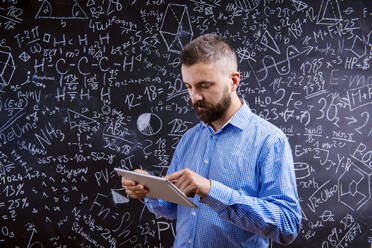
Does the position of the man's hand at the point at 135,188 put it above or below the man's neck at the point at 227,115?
below

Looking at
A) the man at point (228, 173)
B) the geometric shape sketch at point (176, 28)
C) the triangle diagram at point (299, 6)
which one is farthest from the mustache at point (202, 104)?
the triangle diagram at point (299, 6)

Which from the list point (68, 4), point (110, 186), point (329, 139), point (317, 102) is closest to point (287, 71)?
point (317, 102)

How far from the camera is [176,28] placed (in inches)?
104

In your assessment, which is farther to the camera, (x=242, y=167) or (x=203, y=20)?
(x=203, y=20)

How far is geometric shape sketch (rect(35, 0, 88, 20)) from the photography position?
8.88 feet

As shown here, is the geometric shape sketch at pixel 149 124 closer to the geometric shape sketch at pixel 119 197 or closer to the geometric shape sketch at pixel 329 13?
the geometric shape sketch at pixel 119 197

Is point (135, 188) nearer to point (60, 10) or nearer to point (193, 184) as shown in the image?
point (193, 184)

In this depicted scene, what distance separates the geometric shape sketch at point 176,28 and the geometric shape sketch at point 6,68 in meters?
1.25

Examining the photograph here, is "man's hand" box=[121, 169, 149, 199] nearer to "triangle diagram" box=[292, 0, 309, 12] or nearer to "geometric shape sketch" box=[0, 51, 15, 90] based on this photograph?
"geometric shape sketch" box=[0, 51, 15, 90]

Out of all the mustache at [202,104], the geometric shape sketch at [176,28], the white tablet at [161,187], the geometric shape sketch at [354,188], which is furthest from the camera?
the geometric shape sketch at [176,28]

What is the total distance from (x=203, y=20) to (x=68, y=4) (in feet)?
3.61

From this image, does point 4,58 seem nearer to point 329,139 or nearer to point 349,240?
point 329,139

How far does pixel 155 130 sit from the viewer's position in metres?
2.63

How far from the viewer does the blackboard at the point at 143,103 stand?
100 inches
